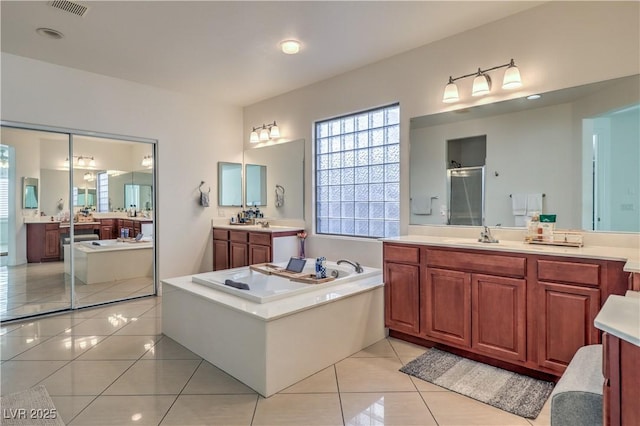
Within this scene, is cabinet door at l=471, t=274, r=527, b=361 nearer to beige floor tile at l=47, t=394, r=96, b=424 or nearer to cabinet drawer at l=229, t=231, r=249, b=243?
beige floor tile at l=47, t=394, r=96, b=424

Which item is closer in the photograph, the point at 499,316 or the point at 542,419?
the point at 542,419

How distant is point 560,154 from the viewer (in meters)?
2.54

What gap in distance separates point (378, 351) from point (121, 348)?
210 cm

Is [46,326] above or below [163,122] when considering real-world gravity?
below

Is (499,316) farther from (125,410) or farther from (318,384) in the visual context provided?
(125,410)

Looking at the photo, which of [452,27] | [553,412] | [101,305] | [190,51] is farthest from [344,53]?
[101,305]

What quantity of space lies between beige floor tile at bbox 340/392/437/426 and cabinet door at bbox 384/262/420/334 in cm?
76

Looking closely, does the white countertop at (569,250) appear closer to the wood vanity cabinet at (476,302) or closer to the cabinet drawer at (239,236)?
the wood vanity cabinet at (476,302)

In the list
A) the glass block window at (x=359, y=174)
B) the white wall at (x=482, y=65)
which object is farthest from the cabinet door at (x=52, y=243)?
the glass block window at (x=359, y=174)

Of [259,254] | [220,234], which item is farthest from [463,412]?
[220,234]

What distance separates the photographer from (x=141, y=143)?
438 cm

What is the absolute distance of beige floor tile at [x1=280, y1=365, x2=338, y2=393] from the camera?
2193mm

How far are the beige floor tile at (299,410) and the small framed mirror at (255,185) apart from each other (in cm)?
330

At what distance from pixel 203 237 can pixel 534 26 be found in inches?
175
